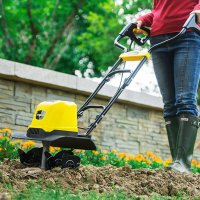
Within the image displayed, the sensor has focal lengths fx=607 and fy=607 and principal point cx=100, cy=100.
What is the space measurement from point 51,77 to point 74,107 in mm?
2785

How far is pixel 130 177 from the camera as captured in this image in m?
4.23

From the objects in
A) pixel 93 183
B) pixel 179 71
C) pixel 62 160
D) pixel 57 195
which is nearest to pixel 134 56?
pixel 179 71

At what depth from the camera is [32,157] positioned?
438 centimetres

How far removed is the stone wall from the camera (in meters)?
6.58

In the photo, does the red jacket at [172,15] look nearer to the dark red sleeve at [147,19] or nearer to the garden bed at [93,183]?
the dark red sleeve at [147,19]

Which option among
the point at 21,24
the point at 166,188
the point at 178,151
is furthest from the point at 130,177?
the point at 21,24

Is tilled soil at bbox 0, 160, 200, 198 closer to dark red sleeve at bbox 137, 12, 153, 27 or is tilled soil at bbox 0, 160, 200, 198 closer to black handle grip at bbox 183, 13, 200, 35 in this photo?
black handle grip at bbox 183, 13, 200, 35

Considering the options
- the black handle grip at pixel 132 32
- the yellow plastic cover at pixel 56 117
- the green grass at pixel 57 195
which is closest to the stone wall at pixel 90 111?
the black handle grip at pixel 132 32

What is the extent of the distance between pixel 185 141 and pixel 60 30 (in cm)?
1113

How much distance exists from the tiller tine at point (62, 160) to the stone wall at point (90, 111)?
7.97ft

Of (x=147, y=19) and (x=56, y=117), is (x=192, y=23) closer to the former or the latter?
(x=147, y=19)

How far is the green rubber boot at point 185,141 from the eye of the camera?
4.64 metres

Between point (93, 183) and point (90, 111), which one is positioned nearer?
point (93, 183)

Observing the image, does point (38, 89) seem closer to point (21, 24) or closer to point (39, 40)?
point (39, 40)
